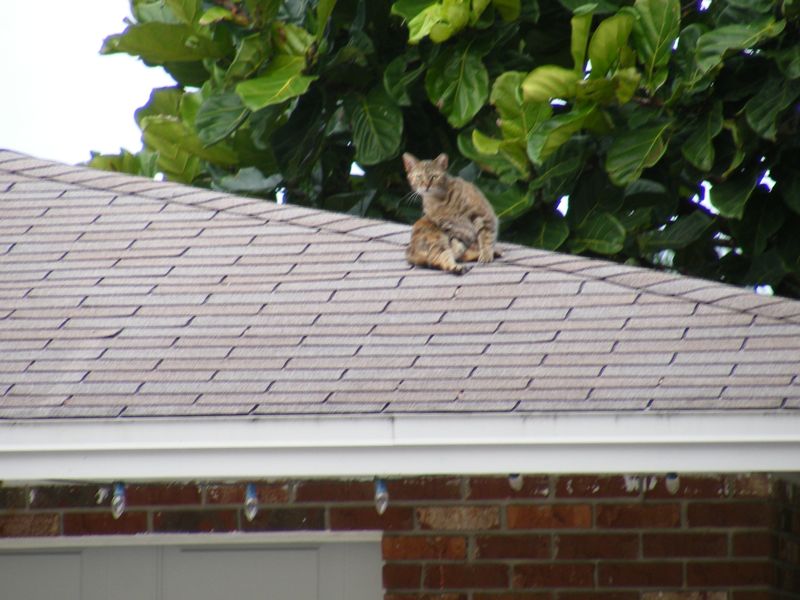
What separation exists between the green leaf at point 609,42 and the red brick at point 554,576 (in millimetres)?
2880

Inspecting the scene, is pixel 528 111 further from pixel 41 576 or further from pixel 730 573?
pixel 41 576

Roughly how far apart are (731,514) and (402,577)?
125cm

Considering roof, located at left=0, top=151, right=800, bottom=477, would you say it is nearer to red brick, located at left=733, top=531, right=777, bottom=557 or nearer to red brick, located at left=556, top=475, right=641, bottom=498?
red brick, located at left=556, top=475, right=641, bottom=498

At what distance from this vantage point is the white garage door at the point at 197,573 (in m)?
5.02

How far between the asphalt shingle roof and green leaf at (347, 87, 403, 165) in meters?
2.14

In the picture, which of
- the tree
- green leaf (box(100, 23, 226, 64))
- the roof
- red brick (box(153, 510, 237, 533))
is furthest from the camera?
green leaf (box(100, 23, 226, 64))

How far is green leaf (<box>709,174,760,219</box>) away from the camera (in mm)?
7215

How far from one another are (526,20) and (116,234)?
3466 mm

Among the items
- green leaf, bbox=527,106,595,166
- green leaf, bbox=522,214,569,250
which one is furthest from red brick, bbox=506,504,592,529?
green leaf, bbox=522,214,569,250

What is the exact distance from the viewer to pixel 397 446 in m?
3.82

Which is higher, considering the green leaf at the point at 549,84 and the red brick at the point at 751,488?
the green leaf at the point at 549,84

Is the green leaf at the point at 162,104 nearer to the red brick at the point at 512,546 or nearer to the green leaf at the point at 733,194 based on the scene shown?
the green leaf at the point at 733,194

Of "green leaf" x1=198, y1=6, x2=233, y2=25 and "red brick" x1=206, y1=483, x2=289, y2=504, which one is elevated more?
"green leaf" x1=198, y1=6, x2=233, y2=25

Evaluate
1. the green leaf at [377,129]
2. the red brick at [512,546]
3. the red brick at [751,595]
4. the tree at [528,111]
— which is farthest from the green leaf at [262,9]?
the red brick at [751,595]
